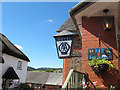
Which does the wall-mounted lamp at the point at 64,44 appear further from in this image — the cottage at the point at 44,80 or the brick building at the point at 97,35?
the cottage at the point at 44,80

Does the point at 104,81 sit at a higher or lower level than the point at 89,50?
lower

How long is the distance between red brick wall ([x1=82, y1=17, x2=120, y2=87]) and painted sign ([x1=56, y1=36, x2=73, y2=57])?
3.05 feet

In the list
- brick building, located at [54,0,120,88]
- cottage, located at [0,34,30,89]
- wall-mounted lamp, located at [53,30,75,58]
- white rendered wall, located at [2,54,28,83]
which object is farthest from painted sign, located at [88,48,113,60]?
white rendered wall, located at [2,54,28,83]

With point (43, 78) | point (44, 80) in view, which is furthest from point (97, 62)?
point (43, 78)

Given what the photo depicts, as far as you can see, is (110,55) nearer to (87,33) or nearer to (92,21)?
(87,33)

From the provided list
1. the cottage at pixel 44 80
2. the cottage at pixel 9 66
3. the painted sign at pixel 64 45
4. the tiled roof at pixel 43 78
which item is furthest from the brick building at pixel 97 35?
the tiled roof at pixel 43 78

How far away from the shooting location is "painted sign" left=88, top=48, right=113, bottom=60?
3.41m

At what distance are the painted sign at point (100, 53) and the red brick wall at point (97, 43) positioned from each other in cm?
9

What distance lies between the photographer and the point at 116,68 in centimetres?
329

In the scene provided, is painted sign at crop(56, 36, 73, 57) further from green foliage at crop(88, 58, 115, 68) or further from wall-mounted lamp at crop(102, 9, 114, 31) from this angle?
wall-mounted lamp at crop(102, 9, 114, 31)

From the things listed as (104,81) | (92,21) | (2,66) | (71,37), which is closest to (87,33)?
(92,21)

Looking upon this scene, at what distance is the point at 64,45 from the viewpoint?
2.83 meters

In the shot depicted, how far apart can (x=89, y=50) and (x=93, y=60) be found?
340 millimetres

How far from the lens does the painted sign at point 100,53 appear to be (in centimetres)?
341
